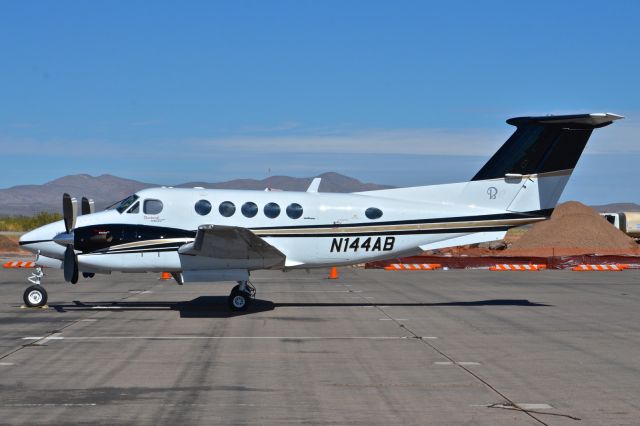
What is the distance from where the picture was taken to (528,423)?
349 inches

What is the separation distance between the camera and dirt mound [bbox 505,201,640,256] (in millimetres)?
54938

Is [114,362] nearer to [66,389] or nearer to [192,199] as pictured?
[66,389]

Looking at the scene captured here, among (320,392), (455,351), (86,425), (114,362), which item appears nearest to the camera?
(86,425)

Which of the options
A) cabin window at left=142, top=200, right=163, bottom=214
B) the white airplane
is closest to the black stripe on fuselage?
the white airplane

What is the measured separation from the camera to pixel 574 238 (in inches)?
2215

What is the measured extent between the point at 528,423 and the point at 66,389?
582cm

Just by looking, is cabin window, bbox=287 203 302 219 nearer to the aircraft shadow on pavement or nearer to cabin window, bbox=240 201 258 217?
cabin window, bbox=240 201 258 217

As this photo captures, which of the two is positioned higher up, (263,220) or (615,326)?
(263,220)

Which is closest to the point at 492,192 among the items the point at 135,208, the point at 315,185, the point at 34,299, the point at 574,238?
the point at 315,185

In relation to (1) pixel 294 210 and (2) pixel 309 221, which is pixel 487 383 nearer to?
(2) pixel 309 221

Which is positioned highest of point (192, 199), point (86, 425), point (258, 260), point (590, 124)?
point (590, 124)

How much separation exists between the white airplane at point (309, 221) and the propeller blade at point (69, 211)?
25 millimetres

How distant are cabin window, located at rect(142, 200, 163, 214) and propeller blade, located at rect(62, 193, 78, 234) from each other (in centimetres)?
163


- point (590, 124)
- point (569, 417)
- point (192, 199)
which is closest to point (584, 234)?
point (590, 124)
